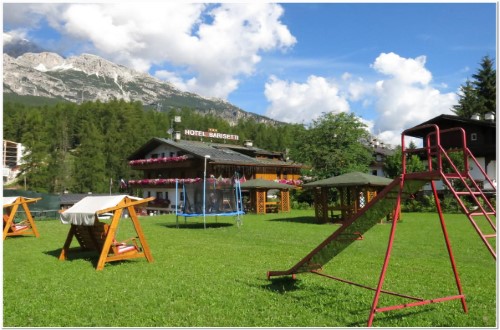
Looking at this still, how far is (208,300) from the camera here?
5.98 meters

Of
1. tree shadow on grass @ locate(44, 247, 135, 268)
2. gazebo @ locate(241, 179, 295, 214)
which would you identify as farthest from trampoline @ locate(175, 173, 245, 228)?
gazebo @ locate(241, 179, 295, 214)

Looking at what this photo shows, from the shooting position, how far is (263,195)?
30469 millimetres

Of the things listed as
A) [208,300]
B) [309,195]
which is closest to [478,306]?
[208,300]

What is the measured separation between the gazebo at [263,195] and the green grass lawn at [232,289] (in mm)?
17950

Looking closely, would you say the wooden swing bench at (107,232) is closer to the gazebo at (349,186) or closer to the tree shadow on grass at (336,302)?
the tree shadow on grass at (336,302)

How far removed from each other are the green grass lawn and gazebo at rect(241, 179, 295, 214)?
707 inches

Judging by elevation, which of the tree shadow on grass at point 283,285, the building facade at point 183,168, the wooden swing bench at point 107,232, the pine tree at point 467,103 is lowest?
the tree shadow on grass at point 283,285

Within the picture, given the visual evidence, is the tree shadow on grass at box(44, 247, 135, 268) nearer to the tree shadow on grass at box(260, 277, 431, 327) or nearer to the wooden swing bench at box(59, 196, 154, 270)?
the wooden swing bench at box(59, 196, 154, 270)

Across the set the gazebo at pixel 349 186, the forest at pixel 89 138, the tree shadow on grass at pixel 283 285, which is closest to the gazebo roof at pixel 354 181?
the gazebo at pixel 349 186

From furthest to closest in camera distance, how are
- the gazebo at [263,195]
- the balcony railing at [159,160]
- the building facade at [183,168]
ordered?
the balcony railing at [159,160] < the building facade at [183,168] < the gazebo at [263,195]

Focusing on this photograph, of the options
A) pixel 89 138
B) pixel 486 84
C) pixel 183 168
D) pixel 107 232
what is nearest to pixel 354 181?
pixel 107 232

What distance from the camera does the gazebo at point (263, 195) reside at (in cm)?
2964

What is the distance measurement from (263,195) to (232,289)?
23862mm

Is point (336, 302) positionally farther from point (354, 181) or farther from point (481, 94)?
point (481, 94)
